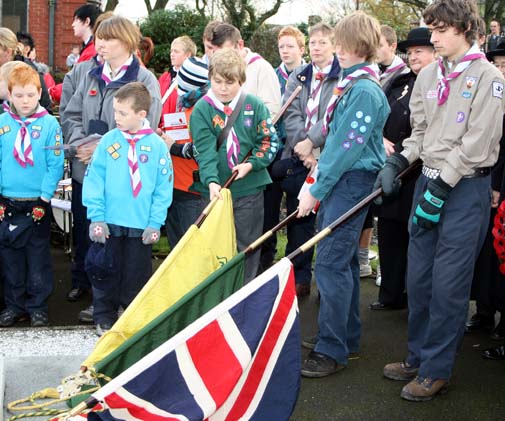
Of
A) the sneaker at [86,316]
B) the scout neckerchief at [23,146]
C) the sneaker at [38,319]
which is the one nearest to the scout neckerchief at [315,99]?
the scout neckerchief at [23,146]

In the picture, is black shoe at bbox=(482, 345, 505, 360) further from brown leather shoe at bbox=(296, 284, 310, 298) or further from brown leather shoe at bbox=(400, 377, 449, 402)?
brown leather shoe at bbox=(296, 284, 310, 298)

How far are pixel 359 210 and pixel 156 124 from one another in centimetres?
204

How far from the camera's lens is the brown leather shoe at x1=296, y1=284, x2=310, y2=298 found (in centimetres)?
641

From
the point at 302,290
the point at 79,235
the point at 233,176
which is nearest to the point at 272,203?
the point at 302,290

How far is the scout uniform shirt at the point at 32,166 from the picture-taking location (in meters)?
5.54

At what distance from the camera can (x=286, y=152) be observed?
20.7 ft

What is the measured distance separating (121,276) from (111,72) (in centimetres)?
153

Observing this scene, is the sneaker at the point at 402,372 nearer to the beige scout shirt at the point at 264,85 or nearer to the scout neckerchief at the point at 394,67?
the scout neckerchief at the point at 394,67

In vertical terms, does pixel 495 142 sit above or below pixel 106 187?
above

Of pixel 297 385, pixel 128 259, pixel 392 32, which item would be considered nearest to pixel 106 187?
pixel 128 259

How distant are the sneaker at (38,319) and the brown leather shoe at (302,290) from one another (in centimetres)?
199

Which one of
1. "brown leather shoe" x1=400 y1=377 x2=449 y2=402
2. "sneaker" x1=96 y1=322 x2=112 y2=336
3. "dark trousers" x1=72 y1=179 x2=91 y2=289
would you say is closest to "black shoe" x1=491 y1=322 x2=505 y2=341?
"brown leather shoe" x1=400 y1=377 x2=449 y2=402

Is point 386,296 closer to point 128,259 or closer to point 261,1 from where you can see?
point 128,259

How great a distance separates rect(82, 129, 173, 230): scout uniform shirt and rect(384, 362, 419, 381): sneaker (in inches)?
69.2
